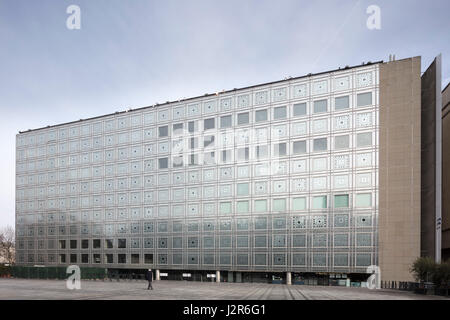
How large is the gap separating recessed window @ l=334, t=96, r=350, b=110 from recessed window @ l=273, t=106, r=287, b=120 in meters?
7.50

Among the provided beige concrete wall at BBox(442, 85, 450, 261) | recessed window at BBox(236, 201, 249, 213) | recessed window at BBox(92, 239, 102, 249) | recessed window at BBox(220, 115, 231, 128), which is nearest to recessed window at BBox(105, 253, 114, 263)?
recessed window at BBox(92, 239, 102, 249)

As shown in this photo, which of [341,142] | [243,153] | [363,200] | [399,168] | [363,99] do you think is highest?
[363,99]

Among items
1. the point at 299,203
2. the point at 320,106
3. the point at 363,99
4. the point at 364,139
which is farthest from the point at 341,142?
the point at 299,203

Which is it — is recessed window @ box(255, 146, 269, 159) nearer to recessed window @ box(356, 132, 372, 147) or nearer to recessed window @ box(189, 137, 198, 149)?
recessed window @ box(189, 137, 198, 149)

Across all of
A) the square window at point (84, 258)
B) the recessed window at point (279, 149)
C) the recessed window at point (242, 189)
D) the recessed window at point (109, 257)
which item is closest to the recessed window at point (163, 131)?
the recessed window at point (242, 189)

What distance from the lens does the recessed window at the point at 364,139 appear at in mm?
53309

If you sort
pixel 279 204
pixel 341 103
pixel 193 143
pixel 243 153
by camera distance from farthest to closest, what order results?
pixel 193 143 → pixel 243 153 → pixel 279 204 → pixel 341 103

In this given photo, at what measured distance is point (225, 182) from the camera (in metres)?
61.8

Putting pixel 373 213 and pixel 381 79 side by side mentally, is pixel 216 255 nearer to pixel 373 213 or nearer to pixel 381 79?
pixel 373 213

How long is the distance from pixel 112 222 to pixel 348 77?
46987mm

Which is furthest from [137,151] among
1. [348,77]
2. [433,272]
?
[433,272]

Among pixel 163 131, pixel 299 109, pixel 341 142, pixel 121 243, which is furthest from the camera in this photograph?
pixel 121 243

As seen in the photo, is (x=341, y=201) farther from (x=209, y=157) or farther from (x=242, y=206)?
(x=209, y=157)

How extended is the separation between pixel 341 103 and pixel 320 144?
253 inches
